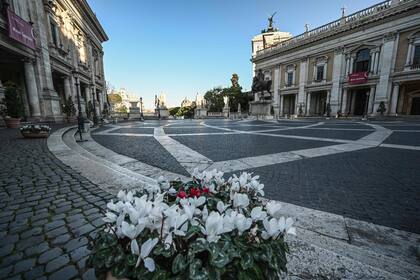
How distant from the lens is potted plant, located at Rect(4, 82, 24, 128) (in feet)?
35.9

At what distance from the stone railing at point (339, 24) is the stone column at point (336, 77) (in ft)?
11.9

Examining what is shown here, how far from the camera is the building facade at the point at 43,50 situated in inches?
489

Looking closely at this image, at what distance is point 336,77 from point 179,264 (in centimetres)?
3722

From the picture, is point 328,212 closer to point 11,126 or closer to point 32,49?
point 11,126

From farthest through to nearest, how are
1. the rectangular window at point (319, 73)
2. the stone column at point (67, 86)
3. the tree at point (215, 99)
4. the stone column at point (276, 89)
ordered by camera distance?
the tree at point (215, 99) → the stone column at point (276, 89) → the rectangular window at point (319, 73) → the stone column at point (67, 86)

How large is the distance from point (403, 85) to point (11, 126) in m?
41.4

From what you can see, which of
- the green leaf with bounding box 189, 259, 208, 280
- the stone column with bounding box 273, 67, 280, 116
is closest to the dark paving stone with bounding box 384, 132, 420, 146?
the green leaf with bounding box 189, 259, 208, 280

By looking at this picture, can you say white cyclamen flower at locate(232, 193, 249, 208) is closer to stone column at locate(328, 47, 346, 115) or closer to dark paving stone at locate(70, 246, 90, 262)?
dark paving stone at locate(70, 246, 90, 262)

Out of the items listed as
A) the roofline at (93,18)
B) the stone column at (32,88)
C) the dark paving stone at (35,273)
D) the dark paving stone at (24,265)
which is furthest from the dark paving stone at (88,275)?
the roofline at (93,18)

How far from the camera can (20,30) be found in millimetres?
12445

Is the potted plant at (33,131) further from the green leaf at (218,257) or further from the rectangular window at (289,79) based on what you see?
the rectangular window at (289,79)

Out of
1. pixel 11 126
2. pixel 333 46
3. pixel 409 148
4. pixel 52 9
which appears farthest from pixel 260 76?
pixel 11 126

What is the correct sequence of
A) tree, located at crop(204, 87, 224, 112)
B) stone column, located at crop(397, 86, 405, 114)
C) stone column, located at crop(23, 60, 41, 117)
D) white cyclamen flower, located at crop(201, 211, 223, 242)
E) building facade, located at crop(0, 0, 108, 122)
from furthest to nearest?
tree, located at crop(204, 87, 224, 112) → stone column, located at crop(397, 86, 405, 114) → stone column, located at crop(23, 60, 41, 117) → building facade, located at crop(0, 0, 108, 122) → white cyclamen flower, located at crop(201, 211, 223, 242)

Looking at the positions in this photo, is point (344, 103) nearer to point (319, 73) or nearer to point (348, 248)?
point (319, 73)
